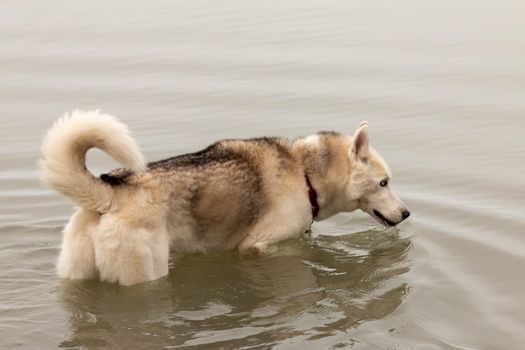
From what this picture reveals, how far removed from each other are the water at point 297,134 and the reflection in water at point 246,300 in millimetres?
20

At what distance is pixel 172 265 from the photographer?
A: 8539 millimetres

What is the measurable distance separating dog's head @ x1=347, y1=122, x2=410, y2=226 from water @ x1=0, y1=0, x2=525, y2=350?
13.8 inches

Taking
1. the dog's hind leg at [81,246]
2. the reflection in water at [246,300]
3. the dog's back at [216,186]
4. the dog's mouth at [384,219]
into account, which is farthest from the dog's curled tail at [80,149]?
the dog's mouth at [384,219]

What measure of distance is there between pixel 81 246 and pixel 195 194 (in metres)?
1.05

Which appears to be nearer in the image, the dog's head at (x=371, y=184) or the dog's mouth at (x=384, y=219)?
the dog's head at (x=371, y=184)

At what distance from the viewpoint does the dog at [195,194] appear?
7203 mm

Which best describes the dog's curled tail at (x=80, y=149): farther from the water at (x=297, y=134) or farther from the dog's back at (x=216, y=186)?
the water at (x=297, y=134)

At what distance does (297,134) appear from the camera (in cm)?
1166

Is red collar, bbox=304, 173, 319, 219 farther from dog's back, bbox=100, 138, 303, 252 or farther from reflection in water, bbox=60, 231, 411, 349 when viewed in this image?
reflection in water, bbox=60, 231, 411, 349

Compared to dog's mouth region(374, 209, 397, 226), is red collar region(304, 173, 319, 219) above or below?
above

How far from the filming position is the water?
755 cm

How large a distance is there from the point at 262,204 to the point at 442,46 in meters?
6.86

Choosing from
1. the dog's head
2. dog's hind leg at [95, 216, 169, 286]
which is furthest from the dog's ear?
dog's hind leg at [95, 216, 169, 286]

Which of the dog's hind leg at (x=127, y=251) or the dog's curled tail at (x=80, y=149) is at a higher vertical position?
the dog's curled tail at (x=80, y=149)
